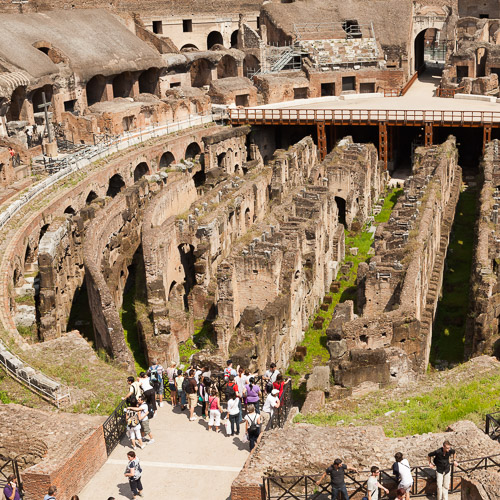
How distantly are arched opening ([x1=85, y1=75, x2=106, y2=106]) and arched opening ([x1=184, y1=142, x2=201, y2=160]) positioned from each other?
7571mm

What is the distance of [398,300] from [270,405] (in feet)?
25.6

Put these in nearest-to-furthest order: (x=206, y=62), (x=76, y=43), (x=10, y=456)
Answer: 1. (x=10, y=456)
2. (x=76, y=43)
3. (x=206, y=62)

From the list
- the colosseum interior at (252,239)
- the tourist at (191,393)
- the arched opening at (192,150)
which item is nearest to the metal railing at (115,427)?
the colosseum interior at (252,239)

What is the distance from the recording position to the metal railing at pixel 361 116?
46344 millimetres

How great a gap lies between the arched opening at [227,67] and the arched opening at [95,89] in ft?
38.5

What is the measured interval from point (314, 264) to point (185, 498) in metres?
15.1

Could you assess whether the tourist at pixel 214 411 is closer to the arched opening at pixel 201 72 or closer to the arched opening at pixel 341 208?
the arched opening at pixel 341 208

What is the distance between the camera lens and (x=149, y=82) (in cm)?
5647

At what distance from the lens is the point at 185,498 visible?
1448 cm

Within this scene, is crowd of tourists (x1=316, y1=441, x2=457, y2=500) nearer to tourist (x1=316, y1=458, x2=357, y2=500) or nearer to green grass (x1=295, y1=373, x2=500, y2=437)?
tourist (x1=316, y1=458, x2=357, y2=500)

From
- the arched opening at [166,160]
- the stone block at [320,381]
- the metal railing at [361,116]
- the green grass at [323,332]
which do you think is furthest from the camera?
the arched opening at [166,160]

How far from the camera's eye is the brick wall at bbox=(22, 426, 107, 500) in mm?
13828

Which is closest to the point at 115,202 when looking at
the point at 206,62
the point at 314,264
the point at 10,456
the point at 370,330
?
the point at 314,264

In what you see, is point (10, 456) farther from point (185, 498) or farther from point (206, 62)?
point (206, 62)
